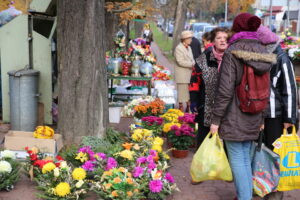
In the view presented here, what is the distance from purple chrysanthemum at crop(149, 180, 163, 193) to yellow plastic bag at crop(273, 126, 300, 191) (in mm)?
1161

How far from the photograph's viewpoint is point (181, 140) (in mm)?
5906

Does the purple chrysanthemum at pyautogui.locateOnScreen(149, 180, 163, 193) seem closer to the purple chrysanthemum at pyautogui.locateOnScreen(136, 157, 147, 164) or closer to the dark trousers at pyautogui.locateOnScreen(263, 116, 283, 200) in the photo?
the purple chrysanthemum at pyautogui.locateOnScreen(136, 157, 147, 164)

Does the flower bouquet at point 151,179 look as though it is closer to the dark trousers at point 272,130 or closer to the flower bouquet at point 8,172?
the dark trousers at point 272,130

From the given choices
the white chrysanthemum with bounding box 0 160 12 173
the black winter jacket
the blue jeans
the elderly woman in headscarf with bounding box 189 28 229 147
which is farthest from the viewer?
the elderly woman in headscarf with bounding box 189 28 229 147

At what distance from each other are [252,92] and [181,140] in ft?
8.04

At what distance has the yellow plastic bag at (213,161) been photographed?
3926 mm

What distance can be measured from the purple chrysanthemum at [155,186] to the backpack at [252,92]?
1.14m

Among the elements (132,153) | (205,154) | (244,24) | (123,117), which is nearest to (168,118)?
(123,117)

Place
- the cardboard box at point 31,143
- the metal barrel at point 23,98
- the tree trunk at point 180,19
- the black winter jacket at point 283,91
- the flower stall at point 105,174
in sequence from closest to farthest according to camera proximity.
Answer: the black winter jacket at point 283,91
the flower stall at point 105,174
the cardboard box at point 31,143
the metal barrel at point 23,98
the tree trunk at point 180,19

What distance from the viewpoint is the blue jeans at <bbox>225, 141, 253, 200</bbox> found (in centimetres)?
382

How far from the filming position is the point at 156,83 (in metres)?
10.0

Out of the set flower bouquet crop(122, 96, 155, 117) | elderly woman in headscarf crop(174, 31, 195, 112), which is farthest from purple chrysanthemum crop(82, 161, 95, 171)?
elderly woman in headscarf crop(174, 31, 195, 112)

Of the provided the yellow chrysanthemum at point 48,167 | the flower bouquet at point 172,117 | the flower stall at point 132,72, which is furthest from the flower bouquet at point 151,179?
the flower stall at point 132,72

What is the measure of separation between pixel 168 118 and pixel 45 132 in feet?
7.60
